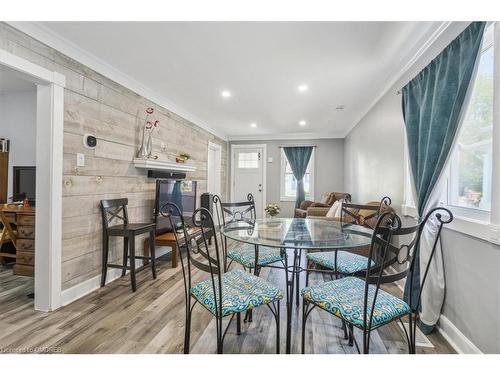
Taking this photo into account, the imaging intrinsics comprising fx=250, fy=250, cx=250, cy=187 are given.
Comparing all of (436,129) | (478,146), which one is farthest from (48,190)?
→ (478,146)

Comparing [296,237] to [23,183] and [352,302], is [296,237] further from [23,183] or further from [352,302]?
[23,183]

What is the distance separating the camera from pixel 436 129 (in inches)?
71.7

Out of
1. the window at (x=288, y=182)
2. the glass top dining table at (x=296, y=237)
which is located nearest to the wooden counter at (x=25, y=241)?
the glass top dining table at (x=296, y=237)

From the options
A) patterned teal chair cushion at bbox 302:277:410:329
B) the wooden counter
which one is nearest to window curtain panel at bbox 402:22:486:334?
patterned teal chair cushion at bbox 302:277:410:329

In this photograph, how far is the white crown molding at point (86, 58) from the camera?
195cm

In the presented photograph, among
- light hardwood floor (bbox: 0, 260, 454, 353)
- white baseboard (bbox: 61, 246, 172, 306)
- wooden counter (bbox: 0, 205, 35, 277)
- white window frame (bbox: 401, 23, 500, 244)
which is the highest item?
white window frame (bbox: 401, 23, 500, 244)

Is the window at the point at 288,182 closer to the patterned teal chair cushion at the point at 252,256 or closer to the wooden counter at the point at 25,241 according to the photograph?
the patterned teal chair cushion at the point at 252,256

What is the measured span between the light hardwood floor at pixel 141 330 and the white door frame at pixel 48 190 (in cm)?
22

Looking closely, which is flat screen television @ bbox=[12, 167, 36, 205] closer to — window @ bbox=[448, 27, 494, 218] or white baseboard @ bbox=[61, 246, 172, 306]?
white baseboard @ bbox=[61, 246, 172, 306]

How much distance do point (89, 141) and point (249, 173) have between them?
4513mm

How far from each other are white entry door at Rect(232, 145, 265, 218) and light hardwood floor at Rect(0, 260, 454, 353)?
14.2ft

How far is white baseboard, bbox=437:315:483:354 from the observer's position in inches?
60.4

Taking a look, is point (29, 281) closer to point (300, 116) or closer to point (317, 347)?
point (317, 347)

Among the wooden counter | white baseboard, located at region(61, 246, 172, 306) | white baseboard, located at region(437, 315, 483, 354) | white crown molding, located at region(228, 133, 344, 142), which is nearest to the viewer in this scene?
white baseboard, located at region(437, 315, 483, 354)
